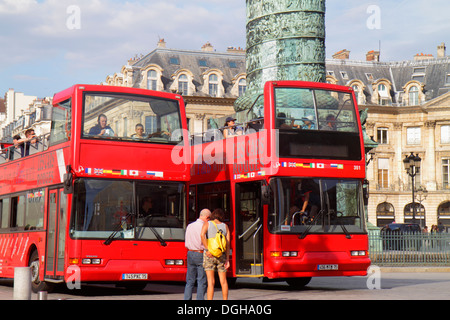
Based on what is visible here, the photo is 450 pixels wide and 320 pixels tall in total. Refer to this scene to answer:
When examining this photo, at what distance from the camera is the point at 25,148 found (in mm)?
15680

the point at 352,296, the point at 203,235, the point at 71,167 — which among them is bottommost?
the point at 352,296

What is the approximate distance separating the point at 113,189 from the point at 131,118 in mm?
1319

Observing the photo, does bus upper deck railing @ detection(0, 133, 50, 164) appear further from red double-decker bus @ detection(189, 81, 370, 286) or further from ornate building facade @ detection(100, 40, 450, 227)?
ornate building facade @ detection(100, 40, 450, 227)

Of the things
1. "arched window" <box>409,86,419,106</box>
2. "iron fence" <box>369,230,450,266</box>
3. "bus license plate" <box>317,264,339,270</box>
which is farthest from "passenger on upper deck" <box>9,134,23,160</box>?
"arched window" <box>409,86,419,106</box>

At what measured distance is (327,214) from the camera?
1370cm

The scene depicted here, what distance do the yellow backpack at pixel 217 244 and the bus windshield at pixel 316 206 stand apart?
3.00m

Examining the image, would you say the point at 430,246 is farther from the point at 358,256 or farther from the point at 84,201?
the point at 84,201

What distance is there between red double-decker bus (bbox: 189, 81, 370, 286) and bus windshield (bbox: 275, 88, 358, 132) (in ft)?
0.06

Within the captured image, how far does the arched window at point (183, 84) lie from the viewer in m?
59.0

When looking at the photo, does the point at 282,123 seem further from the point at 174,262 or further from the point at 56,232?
the point at 56,232

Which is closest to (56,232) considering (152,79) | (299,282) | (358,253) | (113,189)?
(113,189)

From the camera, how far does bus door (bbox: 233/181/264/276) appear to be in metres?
14.0
